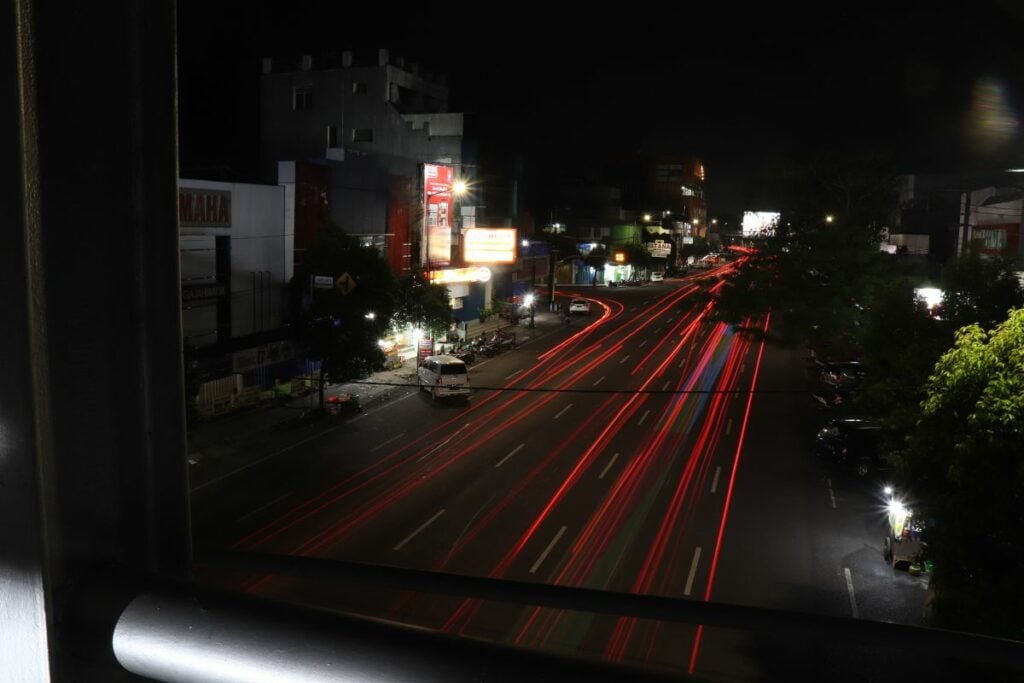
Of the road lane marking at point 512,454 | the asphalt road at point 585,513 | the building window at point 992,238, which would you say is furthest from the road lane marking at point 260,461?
the building window at point 992,238

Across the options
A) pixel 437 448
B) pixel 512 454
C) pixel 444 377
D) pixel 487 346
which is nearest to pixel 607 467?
pixel 512 454

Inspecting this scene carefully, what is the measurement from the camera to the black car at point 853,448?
62.7 ft

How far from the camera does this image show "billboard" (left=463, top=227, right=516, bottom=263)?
119 feet

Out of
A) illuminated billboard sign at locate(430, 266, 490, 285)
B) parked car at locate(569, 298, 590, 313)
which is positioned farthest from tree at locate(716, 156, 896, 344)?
parked car at locate(569, 298, 590, 313)

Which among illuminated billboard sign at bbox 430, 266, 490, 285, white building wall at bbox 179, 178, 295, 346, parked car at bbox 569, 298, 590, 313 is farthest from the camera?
parked car at bbox 569, 298, 590, 313

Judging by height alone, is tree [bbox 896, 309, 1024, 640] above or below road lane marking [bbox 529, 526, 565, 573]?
above

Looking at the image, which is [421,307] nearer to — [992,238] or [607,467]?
[607,467]

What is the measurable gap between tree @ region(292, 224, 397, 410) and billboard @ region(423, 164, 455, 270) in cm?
734

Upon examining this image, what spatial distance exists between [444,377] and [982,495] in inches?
747

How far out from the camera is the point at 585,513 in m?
15.6

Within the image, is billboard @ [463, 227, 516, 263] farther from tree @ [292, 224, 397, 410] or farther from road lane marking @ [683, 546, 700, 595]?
road lane marking @ [683, 546, 700, 595]

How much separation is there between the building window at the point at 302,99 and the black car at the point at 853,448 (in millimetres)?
27899

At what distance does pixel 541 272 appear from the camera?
56094 mm

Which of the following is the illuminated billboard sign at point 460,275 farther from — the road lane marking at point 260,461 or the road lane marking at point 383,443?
the road lane marking at point 260,461
